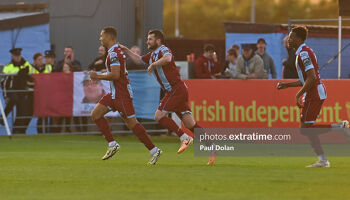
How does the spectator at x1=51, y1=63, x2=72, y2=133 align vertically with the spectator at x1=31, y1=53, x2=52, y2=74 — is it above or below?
below

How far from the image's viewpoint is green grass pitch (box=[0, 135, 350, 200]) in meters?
9.93

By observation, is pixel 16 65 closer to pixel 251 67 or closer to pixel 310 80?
pixel 251 67

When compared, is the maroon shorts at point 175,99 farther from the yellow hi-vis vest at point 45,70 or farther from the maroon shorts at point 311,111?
the yellow hi-vis vest at point 45,70

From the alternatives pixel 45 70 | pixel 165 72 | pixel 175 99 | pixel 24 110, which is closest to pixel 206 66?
pixel 45 70

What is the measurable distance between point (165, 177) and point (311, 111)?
269 cm

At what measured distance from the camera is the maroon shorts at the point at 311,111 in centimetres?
1333

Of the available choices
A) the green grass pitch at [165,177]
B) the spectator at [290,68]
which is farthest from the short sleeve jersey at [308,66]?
the spectator at [290,68]

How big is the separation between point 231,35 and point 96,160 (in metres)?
17.0

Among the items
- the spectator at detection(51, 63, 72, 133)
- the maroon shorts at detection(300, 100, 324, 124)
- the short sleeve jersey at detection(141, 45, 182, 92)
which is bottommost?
the spectator at detection(51, 63, 72, 133)

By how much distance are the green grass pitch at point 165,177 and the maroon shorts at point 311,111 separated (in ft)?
2.30

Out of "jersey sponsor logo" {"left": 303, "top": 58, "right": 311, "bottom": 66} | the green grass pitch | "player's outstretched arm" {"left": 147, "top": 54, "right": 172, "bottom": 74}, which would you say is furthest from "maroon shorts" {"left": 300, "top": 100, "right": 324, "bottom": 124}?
"player's outstretched arm" {"left": 147, "top": 54, "right": 172, "bottom": 74}

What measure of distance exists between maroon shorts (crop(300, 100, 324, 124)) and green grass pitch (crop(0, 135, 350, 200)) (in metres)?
0.70

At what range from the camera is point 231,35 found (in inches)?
1233

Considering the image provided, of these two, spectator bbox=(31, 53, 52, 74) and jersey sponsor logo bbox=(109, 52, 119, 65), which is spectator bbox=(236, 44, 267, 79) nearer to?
spectator bbox=(31, 53, 52, 74)
